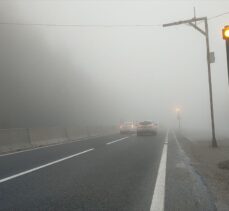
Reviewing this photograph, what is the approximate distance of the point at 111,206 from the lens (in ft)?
18.7

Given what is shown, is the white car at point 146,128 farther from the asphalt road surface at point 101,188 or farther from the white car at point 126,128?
the asphalt road surface at point 101,188

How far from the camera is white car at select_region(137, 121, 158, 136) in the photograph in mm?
36812

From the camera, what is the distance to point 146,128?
36.9m

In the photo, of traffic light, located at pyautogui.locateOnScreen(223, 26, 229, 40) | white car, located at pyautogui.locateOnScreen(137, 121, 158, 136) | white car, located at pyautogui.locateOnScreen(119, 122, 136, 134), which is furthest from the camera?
white car, located at pyautogui.locateOnScreen(119, 122, 136, 134)

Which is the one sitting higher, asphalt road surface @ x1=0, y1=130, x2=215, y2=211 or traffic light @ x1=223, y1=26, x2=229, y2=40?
traffic light @ x1=223, y1=26, x2=229, y2=40

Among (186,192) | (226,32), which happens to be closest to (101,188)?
(186,192)

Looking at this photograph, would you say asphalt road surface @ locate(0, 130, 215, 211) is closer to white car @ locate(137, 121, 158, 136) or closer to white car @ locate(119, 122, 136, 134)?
white car @ locate(137, 121, 158, 136)

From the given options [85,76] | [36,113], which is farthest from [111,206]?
[85,76]

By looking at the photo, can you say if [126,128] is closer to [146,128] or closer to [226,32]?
[146,128]

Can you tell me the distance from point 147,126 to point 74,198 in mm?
31070

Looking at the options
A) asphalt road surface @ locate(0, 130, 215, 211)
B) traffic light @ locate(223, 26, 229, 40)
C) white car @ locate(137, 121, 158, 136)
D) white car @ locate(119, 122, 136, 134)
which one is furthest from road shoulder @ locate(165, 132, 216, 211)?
white car @ locate(119, 122, 136, 134)

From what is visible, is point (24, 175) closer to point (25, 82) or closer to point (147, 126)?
point (147, 126)

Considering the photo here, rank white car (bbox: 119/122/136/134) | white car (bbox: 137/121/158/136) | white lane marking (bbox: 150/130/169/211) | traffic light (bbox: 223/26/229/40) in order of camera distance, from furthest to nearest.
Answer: white car (bbox: 119/122/136/134)
white car (bbox: 137/121/158/136)
traffic light (bbox: 223/26/229/40)
white lane marking (bbox: 150/130/169/211)

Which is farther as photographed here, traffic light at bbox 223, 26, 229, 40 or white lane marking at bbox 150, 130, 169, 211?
traffic light at bbox 223, 26, 229, 40
